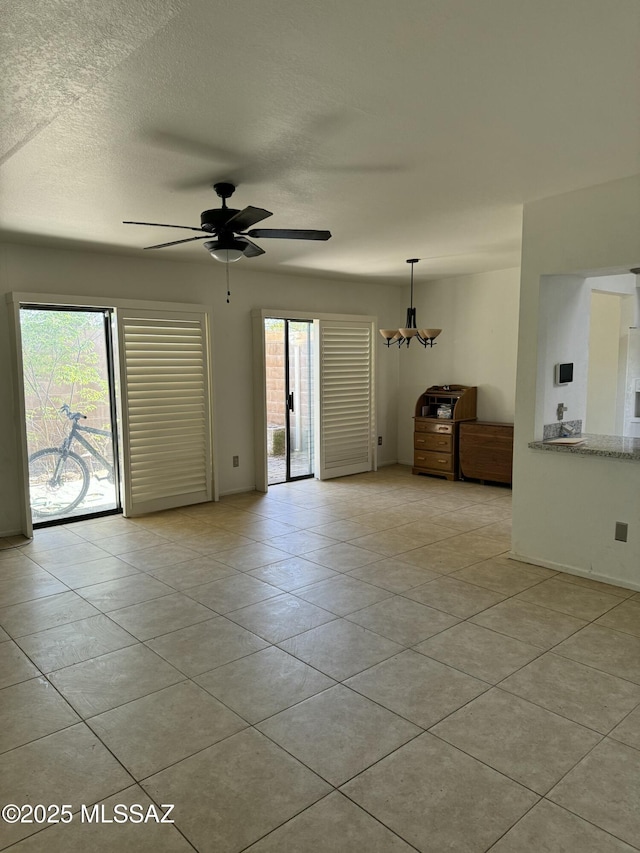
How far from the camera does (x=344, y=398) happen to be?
287 inches

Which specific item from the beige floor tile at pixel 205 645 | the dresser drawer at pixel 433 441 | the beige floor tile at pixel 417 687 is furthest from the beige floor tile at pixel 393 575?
the dresser drawer at pixel 433 441

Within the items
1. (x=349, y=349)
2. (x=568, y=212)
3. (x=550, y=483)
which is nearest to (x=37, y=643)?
(x=550, y=483)

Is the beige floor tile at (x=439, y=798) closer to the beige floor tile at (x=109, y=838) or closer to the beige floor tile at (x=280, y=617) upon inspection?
the beige floor tile at (x=109, y=838)

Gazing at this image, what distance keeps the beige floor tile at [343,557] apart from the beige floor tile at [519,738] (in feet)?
5.68

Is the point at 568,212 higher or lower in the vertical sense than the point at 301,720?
higher

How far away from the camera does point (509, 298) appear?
6664 mm

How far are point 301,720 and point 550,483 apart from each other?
2.45 metres

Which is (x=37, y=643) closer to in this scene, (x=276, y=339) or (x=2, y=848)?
(x=2, y=848)

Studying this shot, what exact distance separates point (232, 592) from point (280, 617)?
1.65 feet

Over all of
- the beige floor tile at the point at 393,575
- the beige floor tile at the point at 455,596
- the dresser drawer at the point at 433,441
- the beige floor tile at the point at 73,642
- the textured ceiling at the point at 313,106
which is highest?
the textured ceiling at the point at 313,106

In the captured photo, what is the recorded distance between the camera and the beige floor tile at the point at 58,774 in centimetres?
193

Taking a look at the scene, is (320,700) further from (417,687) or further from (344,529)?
(344,529)

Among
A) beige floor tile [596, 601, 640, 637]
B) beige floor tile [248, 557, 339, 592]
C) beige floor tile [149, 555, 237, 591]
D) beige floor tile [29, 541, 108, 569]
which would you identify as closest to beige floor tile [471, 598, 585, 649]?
beige floor tile [596, 601, 640, 637]

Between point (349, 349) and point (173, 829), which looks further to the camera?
point (349, 349)
